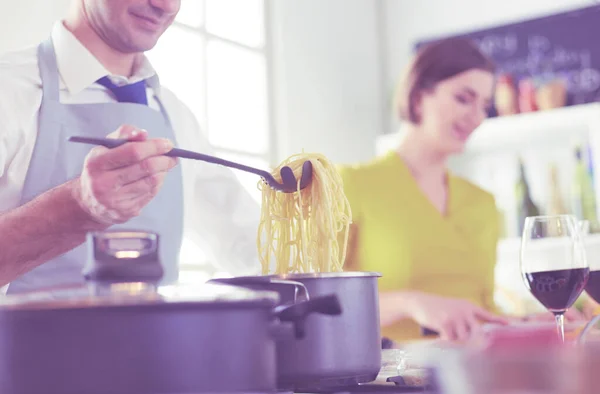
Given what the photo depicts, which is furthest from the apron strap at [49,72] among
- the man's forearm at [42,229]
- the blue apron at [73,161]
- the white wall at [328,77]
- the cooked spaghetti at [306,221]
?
the white wall at [328,77]

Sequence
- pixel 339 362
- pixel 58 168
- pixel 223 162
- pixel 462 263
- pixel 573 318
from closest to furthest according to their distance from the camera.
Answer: pixel 339 362 < pixel 223 162 < pixel 58 168 < pixel 573 318 < pixel 462 263

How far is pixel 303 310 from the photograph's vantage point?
806mm

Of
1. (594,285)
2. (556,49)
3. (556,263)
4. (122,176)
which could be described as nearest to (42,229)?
(122,176)

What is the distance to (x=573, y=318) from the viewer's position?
1.95 meters

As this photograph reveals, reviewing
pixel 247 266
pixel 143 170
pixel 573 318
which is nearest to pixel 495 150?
pixel 573 318

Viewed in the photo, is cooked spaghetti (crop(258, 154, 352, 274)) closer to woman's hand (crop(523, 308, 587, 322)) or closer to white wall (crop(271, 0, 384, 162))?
woman's hand (crop(523, 308, 587, 322))

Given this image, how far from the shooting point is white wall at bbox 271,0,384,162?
11.3 ft

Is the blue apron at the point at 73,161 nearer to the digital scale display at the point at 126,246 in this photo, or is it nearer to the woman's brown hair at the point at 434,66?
the digital scale display at the point at 126,246

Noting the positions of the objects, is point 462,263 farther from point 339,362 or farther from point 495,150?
point 339,362

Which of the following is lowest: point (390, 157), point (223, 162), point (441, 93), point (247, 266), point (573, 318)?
point (573, 318)

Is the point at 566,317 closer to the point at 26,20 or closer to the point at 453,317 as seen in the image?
the point at 453,317

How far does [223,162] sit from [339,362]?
289mm

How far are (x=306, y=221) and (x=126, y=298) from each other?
2.38 feet

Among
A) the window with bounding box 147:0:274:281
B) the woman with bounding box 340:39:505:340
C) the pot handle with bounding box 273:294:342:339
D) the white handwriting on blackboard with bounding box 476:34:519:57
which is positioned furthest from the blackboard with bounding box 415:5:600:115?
the pot handle with bounding box 273:294:342:339
